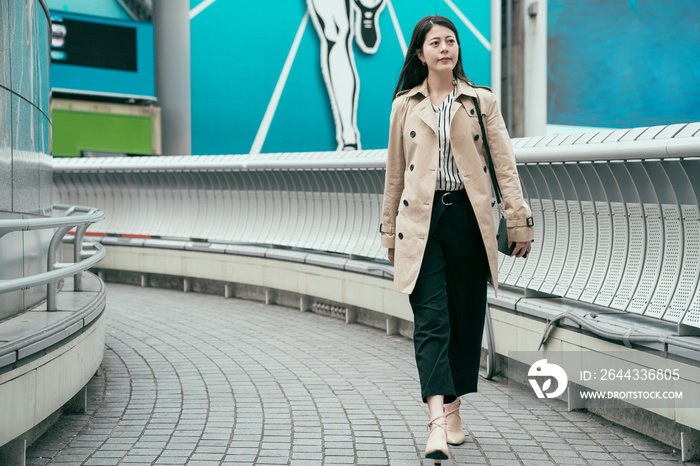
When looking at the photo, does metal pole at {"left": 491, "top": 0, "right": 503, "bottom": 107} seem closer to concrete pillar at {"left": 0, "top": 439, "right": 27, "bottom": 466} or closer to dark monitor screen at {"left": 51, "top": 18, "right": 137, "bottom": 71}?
dark monitor screen at {"left": 51, "top": 18, "right": 137, "bottom": 71}

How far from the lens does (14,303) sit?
14.7 ft

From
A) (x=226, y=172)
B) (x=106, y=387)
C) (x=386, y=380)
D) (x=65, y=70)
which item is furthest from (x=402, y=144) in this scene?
(x=65, y=70)

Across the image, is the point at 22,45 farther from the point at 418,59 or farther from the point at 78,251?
the point at 418,59

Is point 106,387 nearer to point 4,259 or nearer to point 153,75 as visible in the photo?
point 4,259

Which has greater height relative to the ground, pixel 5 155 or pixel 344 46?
pixel 344 46

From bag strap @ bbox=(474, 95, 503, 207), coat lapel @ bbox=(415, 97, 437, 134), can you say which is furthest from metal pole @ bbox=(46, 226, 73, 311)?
bag strap @ bbox=(474, 95, 503, 207)

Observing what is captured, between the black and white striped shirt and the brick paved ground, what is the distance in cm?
126

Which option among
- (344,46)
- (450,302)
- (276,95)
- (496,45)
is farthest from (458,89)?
(496,45)

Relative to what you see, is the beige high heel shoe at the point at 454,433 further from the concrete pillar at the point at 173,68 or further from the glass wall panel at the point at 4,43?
the concrete pillar at the point at 173,68

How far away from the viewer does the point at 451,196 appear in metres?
3.79

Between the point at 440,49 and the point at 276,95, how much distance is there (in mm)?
19506

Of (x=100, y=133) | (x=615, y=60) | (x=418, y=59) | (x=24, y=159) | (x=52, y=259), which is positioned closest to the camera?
(x=418, y=59)

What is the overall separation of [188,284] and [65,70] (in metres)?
11.1

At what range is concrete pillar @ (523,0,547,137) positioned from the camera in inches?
1101
